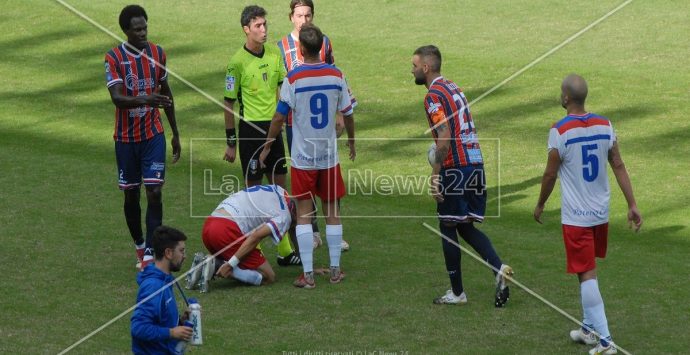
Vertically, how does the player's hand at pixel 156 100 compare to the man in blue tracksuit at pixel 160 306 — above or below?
above

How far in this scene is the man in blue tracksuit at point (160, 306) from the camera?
277 inches

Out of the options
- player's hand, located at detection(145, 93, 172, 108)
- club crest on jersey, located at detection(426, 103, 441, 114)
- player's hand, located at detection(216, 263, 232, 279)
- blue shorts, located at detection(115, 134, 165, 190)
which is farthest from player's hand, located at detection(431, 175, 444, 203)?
blue shorts, located at detection(115, 134, 165, 190)

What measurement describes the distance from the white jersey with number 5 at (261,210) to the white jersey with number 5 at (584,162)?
3.04 m

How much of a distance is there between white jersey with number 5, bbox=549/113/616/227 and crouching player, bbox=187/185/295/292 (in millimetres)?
3101

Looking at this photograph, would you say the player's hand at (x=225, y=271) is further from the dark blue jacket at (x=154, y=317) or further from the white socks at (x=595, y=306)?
the white socks at (x=595, y=306)

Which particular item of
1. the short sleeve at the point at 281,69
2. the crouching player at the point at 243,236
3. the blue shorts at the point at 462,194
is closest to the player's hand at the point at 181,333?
the crouching player at the point at 243,236

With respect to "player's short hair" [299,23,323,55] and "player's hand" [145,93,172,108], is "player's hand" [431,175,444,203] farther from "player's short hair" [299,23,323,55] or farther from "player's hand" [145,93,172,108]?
"player's hand" [145,93,172,108]

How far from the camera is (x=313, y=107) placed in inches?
404

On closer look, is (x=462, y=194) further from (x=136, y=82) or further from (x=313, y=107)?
(x=136, y=82)

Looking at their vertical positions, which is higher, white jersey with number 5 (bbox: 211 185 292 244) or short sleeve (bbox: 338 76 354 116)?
short sleeve (bbox: 338 76 354 116)

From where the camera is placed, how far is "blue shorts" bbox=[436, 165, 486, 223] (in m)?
9.80

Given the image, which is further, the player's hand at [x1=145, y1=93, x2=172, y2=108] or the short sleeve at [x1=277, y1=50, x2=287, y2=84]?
the short sleeve at [x1=277, y1=50, x2=287, y2=84]

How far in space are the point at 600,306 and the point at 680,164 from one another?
7561mm

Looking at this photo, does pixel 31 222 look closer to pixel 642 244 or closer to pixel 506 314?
pixel 506 314
